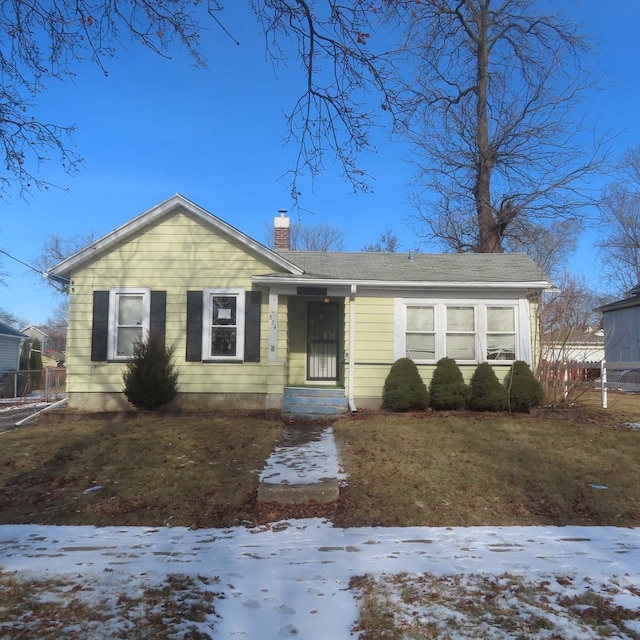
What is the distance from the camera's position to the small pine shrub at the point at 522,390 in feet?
35.5

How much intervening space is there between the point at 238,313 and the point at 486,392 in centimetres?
548

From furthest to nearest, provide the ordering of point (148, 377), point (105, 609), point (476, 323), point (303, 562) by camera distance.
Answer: point (476, 323)
point (148, 377)
point (303, 562)
point (105, 609)

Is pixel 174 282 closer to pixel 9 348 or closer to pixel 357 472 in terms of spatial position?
pixel 357 472

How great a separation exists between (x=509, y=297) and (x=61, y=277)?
32.7 ft

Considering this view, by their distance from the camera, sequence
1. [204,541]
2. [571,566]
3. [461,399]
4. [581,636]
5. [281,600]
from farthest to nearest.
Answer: [461,399] < [204,541] < [571,566] < [281,600] < [581,636]

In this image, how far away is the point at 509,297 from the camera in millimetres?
11781

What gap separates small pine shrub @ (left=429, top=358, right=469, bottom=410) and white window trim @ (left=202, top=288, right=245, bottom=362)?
4.14m

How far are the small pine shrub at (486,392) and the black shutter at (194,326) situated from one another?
5.84 metres

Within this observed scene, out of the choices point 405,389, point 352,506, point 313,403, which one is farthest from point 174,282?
point 352,506

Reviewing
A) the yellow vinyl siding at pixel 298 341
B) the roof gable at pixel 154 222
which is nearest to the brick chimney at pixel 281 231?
the yellow vinyl siding at pixel 298 341

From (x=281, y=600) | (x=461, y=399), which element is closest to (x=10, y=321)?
(x=461, y=399)

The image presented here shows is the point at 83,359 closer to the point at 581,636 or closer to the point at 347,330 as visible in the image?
the point at 347,330

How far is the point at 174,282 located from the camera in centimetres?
1130

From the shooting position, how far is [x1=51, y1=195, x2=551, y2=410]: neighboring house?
36.6ft
